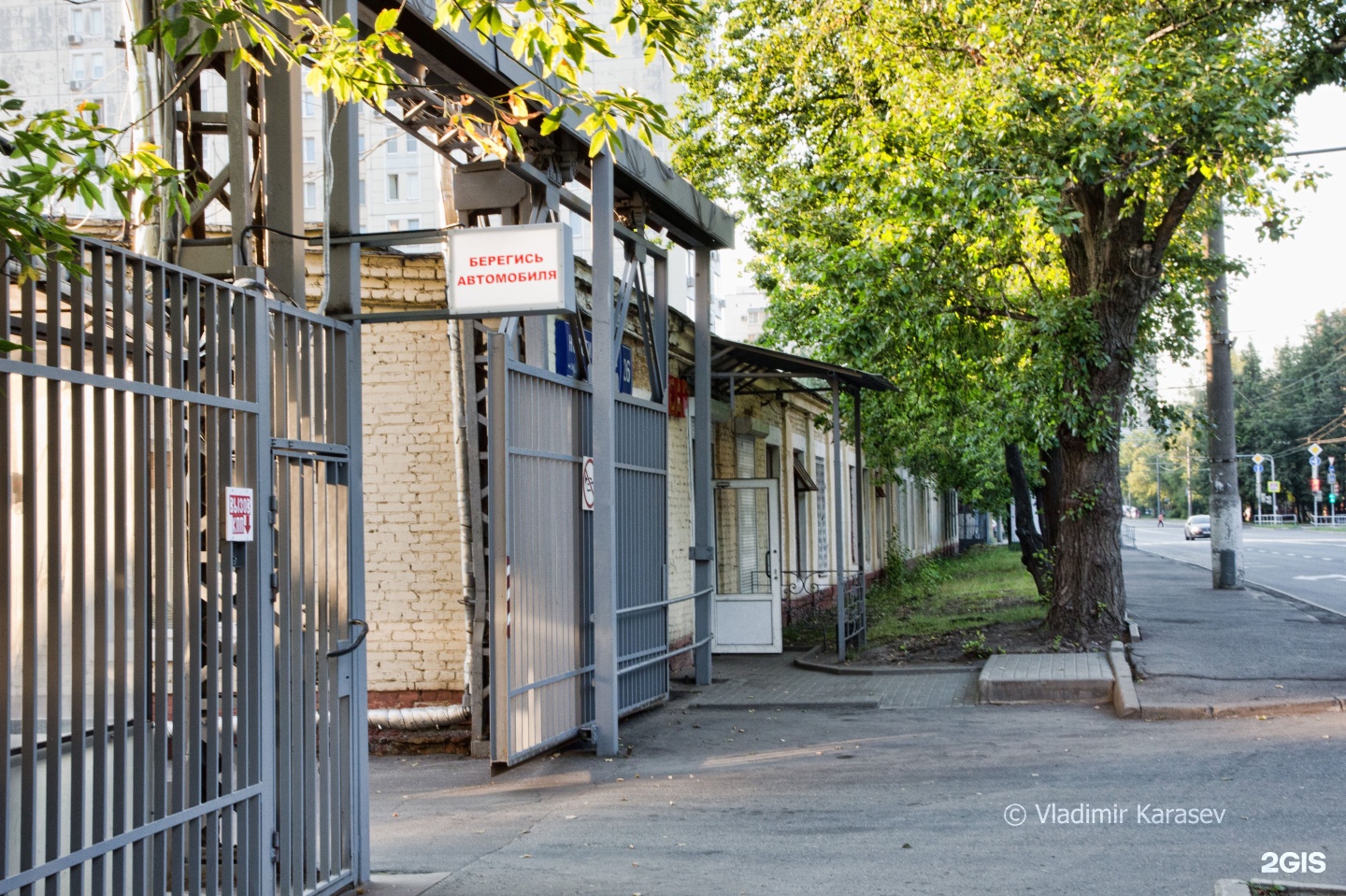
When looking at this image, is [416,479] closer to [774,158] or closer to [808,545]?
[774,158]

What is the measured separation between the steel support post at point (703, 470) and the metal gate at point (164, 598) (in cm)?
737

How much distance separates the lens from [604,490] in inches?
391

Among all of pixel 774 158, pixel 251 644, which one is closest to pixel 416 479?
pixel 251 644

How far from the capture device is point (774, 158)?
805 inches

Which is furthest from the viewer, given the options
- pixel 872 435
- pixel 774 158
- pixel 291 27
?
pixel 872 435

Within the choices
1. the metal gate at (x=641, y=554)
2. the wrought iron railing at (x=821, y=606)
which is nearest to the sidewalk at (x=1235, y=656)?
the wrought iron railing at (x=821, y=606)

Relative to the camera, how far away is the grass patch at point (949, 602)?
723 inches

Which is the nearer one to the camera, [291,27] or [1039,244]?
[291,27]

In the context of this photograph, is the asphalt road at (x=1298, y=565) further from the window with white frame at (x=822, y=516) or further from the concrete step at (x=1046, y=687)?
the concrete step at (x=1046, y=687)

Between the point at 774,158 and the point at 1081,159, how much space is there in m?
8.59

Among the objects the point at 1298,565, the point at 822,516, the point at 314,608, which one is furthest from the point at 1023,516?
the point at 314,608

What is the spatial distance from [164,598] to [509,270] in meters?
2.99

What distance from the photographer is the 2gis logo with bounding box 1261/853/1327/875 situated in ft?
19.2

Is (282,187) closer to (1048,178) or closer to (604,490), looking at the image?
(604,490)
